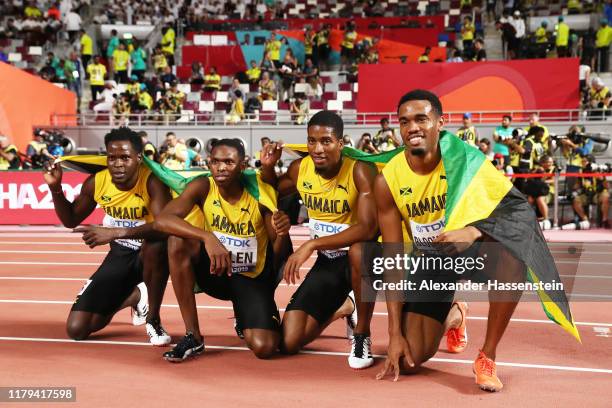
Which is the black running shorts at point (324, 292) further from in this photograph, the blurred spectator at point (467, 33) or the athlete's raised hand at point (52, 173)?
the blurred spectator at point (467, 33)

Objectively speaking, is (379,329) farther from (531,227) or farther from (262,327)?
(531,227)

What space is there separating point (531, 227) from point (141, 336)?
2986mm

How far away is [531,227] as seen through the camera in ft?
13.0

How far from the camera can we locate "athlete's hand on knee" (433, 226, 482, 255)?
3639mm

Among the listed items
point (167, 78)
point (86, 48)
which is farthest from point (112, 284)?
point (86, 48)

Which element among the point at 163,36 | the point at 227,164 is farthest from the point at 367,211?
the point at 163,36

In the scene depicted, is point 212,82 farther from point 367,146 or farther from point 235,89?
point 367,146

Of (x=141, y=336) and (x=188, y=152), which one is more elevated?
Answer: (x=188, y=152)

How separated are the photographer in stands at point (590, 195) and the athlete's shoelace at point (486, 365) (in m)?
10.3

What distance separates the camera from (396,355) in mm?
4004

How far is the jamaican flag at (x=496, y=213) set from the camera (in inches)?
151

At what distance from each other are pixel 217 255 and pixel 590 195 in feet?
36.1

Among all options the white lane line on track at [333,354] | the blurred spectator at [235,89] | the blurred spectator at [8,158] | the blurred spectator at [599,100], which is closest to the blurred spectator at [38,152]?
the blurred spectator at [8,158]

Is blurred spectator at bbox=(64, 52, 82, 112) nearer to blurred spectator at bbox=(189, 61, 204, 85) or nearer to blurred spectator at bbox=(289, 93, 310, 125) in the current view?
blurred spectator at bbox=(189, 61, 204, 85)
